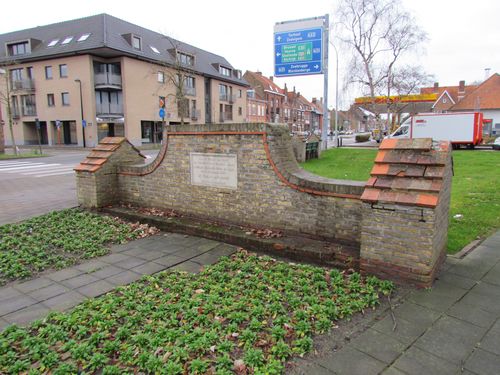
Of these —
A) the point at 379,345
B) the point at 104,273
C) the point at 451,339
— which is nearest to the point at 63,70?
the point at 104,273

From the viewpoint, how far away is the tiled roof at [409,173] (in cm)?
388

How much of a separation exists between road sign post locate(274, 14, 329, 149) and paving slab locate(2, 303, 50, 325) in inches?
633

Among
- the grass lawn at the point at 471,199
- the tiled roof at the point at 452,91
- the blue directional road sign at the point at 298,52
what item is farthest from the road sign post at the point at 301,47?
the tiled roof at the point at 452,91

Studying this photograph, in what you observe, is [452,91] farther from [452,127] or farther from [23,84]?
[23,84]

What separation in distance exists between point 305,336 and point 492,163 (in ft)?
56.1

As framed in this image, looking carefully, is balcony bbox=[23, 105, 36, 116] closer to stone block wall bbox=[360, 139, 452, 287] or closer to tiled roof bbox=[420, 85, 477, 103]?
stone block wall bbox=[360, 139, 452, 287]

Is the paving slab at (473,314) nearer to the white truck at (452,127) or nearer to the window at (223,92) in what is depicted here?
the white truck at (452,127)

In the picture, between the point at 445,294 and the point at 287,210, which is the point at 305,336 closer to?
the point at 445,294

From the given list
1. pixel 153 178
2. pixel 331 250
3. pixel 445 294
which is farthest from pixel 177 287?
pixel 153 178

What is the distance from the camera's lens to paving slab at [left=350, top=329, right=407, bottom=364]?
2.81 m

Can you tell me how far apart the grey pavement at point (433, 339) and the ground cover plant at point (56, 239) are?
3.88 m

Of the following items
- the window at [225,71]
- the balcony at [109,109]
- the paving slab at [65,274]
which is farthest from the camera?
the window at [225,71]

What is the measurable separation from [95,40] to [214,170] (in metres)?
35.9

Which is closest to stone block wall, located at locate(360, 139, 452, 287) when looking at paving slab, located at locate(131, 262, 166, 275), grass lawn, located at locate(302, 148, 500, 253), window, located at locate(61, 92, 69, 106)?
grass lawn, located at locate(302, 148, 500, 253)
